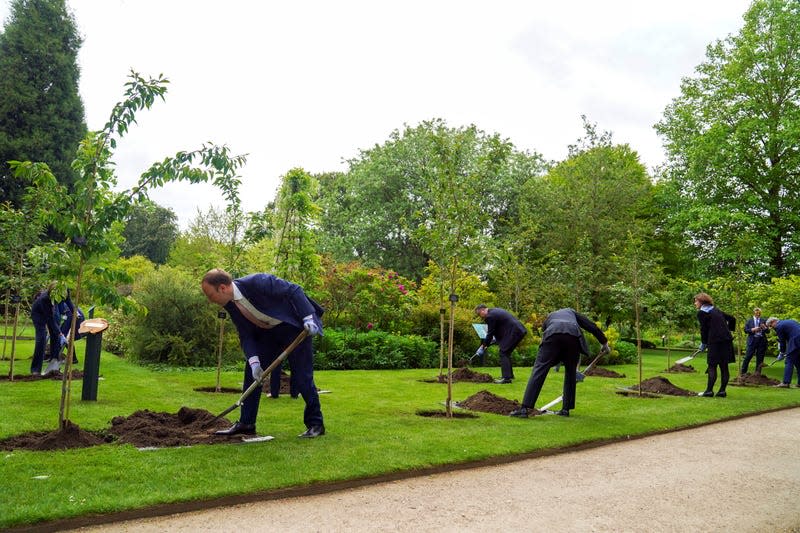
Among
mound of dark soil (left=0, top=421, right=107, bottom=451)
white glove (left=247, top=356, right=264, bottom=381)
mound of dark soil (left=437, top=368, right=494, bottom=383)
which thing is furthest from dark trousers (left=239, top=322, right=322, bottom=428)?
mound of dark soil (left=437, top=368, right=494, bottom=383)

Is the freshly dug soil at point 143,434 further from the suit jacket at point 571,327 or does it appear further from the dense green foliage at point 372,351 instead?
the dense green foliage at point 372,351

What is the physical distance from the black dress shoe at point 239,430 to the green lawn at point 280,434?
306 mm

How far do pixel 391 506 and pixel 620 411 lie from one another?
6912mm

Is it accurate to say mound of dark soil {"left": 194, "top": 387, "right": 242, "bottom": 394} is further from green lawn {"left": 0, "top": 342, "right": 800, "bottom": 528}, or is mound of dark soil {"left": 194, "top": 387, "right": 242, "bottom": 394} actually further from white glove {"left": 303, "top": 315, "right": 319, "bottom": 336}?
white glove {"left": 303, "top": 315, "right": 319, "bottom": 336}

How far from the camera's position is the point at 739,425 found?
32.5ft

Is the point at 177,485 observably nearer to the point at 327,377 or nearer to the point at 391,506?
the point at 391,506

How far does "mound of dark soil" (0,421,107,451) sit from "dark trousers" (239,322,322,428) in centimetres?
158

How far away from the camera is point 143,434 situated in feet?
21.4

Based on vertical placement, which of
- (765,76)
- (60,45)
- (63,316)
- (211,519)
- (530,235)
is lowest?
(211,519)

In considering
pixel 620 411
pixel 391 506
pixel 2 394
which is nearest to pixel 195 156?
pixel 391 506

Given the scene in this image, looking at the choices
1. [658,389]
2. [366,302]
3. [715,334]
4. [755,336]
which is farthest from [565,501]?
[755,336]

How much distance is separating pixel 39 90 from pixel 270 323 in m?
43.0

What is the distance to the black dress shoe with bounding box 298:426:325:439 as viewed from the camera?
6990 millimetres

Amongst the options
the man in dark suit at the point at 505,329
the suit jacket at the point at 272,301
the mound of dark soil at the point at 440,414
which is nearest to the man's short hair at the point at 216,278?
the suit jacket at the point at 272,301
